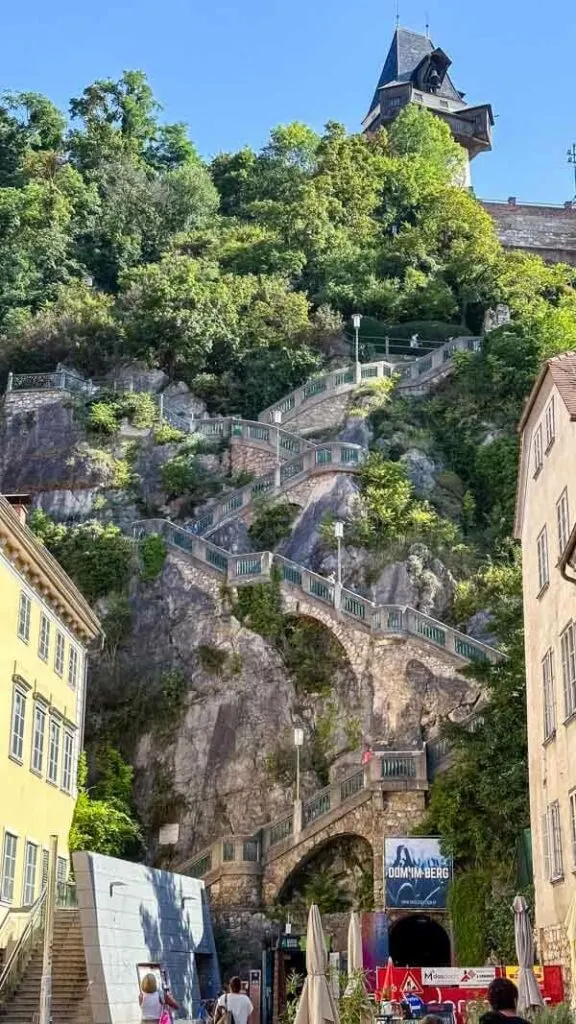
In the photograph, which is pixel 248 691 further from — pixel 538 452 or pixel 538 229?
pixel 538 229

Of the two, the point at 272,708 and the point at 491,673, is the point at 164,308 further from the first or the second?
the point at 491,673

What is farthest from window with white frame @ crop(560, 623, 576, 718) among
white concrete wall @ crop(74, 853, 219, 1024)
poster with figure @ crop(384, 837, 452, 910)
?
poster with figure @ crop(384, 837, 452, 910)

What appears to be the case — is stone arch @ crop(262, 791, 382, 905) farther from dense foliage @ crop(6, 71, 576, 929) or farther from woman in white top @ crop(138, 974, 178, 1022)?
woman in white top @ crop(138, 974, 178, 1022)

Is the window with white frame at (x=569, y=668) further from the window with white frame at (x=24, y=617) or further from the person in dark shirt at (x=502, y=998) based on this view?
the window with white frame at (x=24, y=617)

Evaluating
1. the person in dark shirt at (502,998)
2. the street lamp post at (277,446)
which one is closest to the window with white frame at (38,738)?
the street lamp post at (277,446)

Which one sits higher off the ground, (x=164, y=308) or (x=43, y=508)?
(x=164, y=308)

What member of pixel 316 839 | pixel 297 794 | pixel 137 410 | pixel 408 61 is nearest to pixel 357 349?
pixel 137 410

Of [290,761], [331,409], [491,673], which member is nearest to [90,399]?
[331,409]
